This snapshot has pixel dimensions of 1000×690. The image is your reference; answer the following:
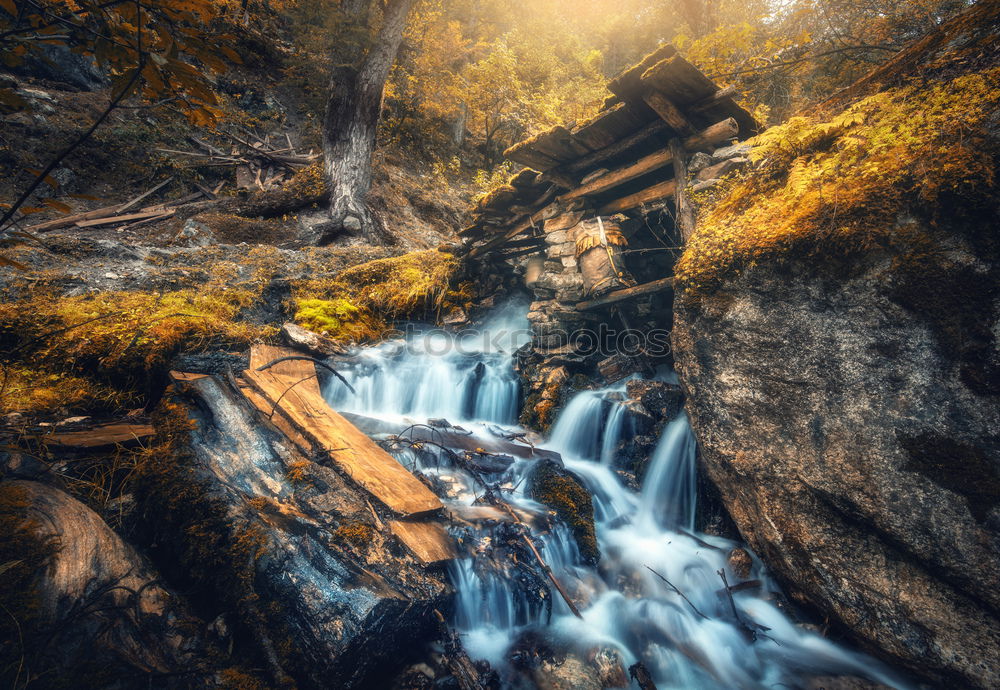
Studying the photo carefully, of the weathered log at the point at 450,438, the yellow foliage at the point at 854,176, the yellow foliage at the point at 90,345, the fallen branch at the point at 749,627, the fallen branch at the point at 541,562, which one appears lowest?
the fallen branch at the point at 749,627

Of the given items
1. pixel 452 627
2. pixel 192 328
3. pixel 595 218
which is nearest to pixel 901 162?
pixel 595 218

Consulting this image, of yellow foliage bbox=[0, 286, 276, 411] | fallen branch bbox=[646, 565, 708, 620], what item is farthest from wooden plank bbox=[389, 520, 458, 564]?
yellow foliage bbox=[0, 286, 276, 411]

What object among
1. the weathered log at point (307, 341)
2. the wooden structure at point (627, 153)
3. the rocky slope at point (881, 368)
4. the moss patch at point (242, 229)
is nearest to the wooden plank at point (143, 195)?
the moss patch at point (242, 229)

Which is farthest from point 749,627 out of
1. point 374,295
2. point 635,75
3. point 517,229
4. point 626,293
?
point 374,295

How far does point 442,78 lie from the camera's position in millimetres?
14016

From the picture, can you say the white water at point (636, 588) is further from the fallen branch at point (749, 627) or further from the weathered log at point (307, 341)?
the weathered log at point (307, 341)

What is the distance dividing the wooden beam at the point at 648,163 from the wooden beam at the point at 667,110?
215 mm

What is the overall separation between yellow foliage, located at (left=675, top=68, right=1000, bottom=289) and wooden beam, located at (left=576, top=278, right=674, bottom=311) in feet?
4.54

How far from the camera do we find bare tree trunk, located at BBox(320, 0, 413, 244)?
401 inches

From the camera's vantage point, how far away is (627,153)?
6297 millimetres

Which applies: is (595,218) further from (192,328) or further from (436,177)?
(436,177)

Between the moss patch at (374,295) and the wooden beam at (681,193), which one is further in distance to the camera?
the moss patch at (374,295)

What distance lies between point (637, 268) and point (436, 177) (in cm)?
1043

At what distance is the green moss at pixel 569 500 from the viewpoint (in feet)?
12.8
